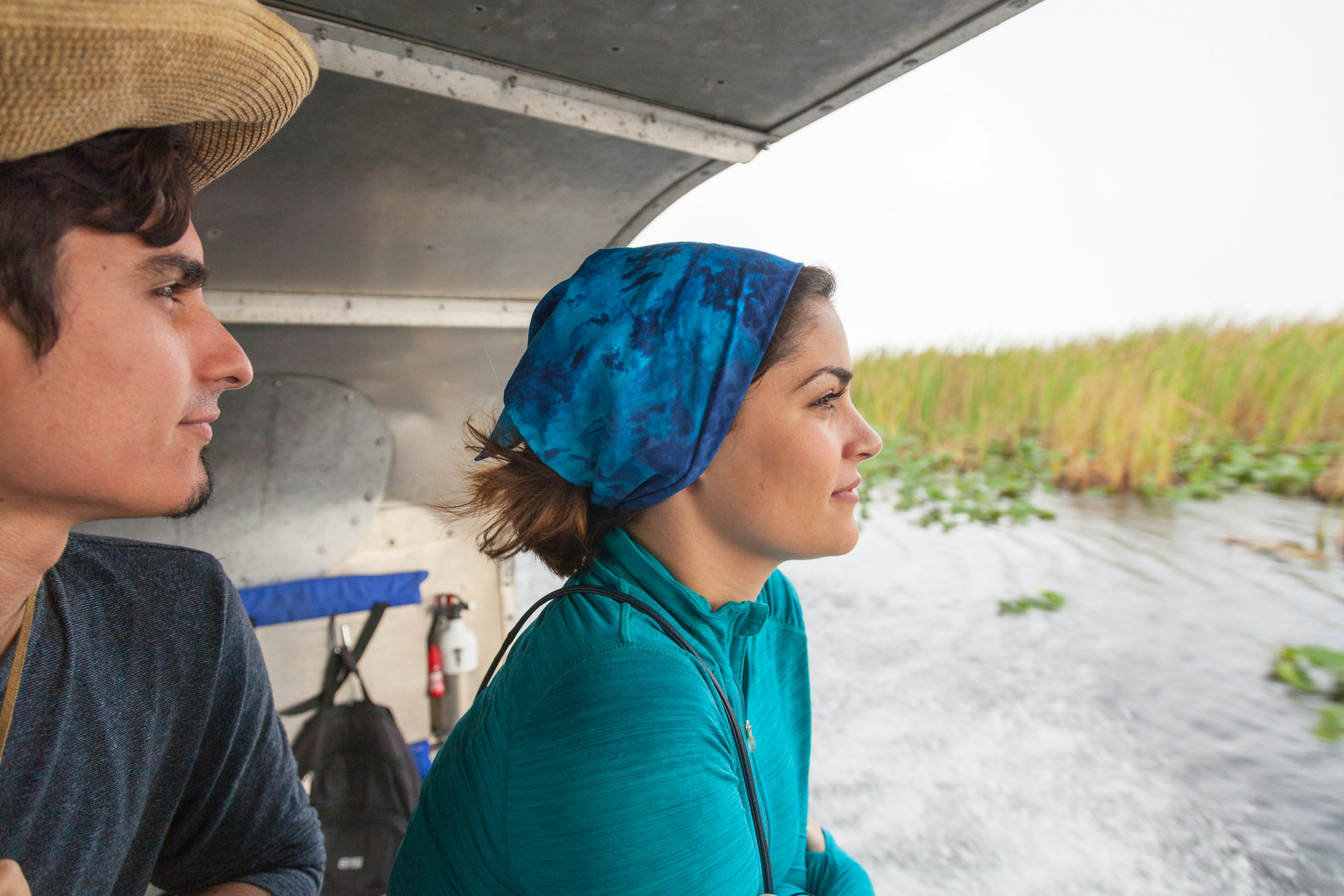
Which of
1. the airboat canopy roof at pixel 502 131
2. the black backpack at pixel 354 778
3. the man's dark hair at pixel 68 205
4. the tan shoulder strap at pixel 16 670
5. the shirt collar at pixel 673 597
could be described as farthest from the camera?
the black backpack at pixel 354 778

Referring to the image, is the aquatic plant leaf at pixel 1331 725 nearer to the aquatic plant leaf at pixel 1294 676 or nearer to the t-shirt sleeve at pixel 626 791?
the aquatic plant leaf at pixel 1294 676

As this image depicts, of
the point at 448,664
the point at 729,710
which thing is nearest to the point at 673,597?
the point at 729,710

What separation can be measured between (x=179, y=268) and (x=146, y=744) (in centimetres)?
65

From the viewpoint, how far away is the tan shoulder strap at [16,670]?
3.00 feet

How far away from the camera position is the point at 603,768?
35.5 inches

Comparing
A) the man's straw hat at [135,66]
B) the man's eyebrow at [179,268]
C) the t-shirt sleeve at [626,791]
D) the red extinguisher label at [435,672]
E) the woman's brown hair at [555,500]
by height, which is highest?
the man's straw hat at [135,66]

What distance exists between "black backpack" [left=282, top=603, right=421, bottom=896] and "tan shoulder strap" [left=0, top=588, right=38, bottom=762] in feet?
5.51

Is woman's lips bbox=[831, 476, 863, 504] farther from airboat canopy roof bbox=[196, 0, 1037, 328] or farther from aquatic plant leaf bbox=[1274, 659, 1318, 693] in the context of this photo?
aquatic plant leaf bbox=[1274, 659, 1318, 693]

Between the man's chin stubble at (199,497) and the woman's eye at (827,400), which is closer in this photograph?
the man's chin stubble at (199,497)

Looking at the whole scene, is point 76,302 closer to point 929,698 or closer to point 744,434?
point 744,434

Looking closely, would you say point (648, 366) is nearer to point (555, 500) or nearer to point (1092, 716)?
point (555, 500)

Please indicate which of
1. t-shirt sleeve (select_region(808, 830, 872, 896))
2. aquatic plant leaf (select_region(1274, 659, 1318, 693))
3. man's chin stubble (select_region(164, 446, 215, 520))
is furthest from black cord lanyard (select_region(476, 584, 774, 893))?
aquatic plant leaf (select_region(1274, 659, 1318, 693))

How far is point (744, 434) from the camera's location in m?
1.22

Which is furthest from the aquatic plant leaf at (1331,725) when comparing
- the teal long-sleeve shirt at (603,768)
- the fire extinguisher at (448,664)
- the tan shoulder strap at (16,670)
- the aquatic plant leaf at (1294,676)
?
the tan shoulder strap at (16,670)
